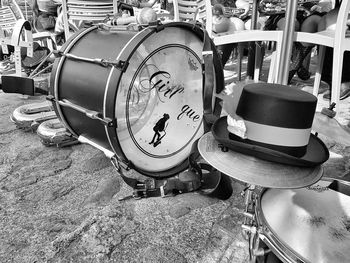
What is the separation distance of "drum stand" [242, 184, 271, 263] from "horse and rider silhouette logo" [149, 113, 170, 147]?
798 mm

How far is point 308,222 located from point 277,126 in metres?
0.27

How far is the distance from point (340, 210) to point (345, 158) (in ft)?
3.69

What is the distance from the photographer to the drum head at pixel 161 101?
4.70 ft

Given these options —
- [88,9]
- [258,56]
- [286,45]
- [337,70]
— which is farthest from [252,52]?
[88,9]

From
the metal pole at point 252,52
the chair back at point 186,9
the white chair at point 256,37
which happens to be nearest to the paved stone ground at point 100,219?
the white chair at point 256,37

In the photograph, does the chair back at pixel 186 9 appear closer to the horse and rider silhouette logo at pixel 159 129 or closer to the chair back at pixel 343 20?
the chair back at pixel 343 20

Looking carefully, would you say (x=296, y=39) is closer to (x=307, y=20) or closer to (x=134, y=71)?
(x=307, y=20)

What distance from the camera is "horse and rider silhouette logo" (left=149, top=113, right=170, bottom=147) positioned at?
5.35 ft

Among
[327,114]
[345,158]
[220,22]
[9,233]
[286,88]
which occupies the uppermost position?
[220,22]

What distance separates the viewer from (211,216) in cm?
143

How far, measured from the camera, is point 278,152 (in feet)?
2.54

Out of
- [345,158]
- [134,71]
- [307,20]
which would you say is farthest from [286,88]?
[307,20]

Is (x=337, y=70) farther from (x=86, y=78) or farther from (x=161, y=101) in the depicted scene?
(x=86, y=78)

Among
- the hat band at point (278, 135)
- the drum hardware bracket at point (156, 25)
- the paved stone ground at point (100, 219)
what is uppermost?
the drum hardware bracket at point (156, 25)
